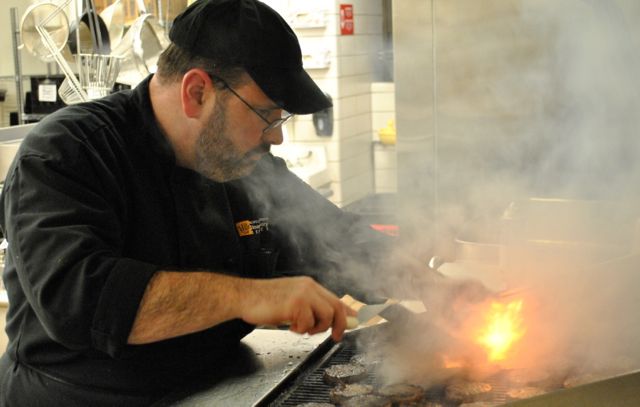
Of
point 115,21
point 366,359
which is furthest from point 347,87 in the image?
point 366,359

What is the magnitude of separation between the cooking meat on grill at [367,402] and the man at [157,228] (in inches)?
6.1

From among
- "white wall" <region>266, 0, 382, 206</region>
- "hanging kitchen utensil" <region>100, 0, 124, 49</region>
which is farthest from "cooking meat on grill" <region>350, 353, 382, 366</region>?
"white wall" <region>266, 0, 382, 206</region>

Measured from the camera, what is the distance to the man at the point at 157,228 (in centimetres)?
157

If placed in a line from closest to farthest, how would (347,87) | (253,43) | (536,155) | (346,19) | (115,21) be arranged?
1. (253,43)
2. (536,155)
3. (115,21)
4. (346,19)
5. (347,87)

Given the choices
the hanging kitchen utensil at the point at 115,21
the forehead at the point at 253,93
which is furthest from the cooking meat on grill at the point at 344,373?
the hanging kitchen utensil at the point at 115,21

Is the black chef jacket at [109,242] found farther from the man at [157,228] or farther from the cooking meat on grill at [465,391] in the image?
the cooking meat on grill at [465,391]

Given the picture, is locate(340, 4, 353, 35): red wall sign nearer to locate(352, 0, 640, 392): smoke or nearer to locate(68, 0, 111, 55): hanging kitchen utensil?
locate(68, 0, 111, 55): hanging kitchen utensil

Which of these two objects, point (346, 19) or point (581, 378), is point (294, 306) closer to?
point (581, 378)

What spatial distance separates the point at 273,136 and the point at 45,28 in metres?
1.88

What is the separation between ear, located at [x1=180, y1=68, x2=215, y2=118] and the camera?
1880 mm

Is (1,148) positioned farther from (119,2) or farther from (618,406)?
(618,406)

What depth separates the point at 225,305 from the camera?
5.31 feet

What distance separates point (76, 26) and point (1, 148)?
0.69 m

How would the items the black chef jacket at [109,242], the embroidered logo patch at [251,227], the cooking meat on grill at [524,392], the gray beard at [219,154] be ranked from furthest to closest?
the embroidered logo patch at [251,227] < the gray beard at [219,154] < the cooking meat on grill at [524,392] < the black chef jacket at [109,242]
